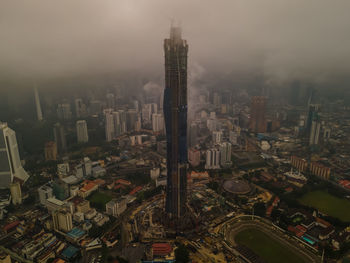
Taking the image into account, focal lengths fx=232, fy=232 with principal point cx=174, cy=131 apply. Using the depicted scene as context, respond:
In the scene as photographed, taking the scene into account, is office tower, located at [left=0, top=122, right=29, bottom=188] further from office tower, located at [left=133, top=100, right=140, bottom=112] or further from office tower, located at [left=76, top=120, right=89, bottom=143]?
office tower, located at [left=133, top=100, right=140, bottom=112]

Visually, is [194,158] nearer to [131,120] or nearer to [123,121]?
[123,121]

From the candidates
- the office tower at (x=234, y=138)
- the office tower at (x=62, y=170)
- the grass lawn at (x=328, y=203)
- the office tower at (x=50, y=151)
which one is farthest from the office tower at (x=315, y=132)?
the office tower at (x=50, y=151)

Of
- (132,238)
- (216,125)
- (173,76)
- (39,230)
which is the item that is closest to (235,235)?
(132,238)

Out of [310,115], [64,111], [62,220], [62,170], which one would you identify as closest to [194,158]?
[62,170]

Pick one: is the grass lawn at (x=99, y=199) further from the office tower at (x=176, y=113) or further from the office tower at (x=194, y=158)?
the office tower at (x=194, y=158)

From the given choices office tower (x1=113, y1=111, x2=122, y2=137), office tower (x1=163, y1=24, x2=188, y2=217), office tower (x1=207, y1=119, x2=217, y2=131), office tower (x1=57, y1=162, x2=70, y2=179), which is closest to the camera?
office tower (x1=163, y1=24, x2=188, y2=217)

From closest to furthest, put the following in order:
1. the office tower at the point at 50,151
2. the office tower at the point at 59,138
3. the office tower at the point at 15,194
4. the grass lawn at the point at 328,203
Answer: the grass lawn at the point at 328,203, the office tower at the point at 15,194, the office tower at the point at 50,151, the office tower at the point at 59,138

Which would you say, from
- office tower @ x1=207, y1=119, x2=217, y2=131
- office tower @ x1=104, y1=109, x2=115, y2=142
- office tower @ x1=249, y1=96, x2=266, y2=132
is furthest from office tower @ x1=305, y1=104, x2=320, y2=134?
office tower @ x1=104, y1=109, x2=115, y2=142
